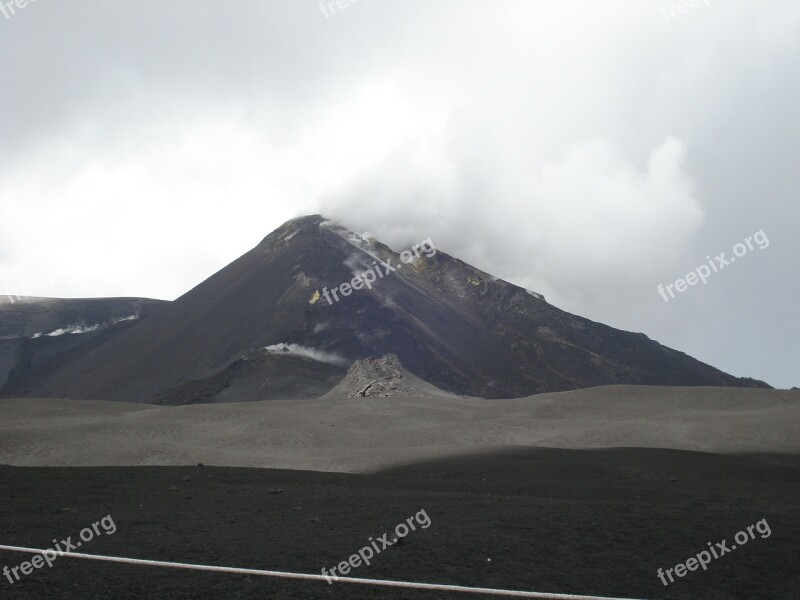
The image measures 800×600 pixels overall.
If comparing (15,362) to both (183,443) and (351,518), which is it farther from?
(351,518)

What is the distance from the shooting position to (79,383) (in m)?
85.2

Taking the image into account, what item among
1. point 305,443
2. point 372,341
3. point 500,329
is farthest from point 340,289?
point 305,443

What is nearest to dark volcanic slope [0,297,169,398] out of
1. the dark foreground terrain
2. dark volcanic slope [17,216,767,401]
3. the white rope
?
dark volcanic slope [17,216,767,401]

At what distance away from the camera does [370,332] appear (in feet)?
265

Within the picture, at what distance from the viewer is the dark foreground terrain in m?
8.96

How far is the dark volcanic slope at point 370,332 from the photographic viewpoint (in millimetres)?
77875

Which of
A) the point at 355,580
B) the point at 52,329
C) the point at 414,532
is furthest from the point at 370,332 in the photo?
the point at 52,329

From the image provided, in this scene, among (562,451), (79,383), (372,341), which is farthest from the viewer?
(79,383)

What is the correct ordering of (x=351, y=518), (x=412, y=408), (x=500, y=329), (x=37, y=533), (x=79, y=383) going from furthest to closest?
1. (x=500, y=329)
2. (x=79, y=383)
3. (x=412, y=408)
4. (x=351, y=518)
5. (x=37, y=533)

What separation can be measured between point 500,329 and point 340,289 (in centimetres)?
2761

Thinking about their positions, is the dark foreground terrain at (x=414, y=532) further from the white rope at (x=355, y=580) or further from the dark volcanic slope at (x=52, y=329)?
the dark volcanic slope at (x=52, y=329)

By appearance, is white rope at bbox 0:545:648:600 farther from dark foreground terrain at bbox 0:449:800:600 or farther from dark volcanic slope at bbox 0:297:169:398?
dark volcanic slope at bbox 0:297:169:398

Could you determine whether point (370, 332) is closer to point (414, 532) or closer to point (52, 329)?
point (414, 532)

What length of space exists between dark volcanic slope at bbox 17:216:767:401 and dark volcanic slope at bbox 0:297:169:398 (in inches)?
393
